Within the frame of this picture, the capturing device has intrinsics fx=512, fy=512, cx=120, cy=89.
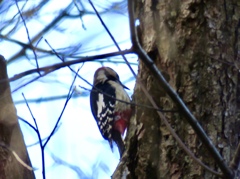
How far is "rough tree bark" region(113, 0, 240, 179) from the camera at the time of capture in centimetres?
212

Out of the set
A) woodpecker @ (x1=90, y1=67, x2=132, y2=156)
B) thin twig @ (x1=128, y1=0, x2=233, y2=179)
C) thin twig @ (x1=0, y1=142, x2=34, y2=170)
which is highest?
woodpecker @ (x1=90, y1=67, x2=132, y2=156)

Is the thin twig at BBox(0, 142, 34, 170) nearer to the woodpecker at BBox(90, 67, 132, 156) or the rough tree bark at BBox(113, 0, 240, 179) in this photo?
the rough tree bark at BBox(113, 0, 240, 179)

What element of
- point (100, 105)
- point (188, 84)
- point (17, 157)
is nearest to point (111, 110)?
point (100, 105)

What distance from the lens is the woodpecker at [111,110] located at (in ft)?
13.2

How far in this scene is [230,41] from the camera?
2.23 meters

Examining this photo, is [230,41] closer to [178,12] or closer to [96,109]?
[178,12]

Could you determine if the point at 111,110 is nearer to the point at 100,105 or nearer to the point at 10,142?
the point at 100,105

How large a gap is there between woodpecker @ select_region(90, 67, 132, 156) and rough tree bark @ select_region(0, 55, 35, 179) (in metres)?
1.16

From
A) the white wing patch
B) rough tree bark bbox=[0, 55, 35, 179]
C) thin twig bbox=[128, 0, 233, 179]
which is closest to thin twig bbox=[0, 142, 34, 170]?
rough tree bark bbox=[0, 55, 35, 179]

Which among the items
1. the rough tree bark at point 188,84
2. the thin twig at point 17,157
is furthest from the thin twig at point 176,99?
the thin twig at point 17,157

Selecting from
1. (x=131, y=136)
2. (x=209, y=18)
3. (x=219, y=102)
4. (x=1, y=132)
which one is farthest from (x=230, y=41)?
(x=1, y=132)

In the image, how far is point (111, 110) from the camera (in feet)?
13.8

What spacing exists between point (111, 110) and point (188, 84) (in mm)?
2076

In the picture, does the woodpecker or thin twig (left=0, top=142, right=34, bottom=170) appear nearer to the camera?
thin twig (left=0, top=142, right=34, bottom=170)
